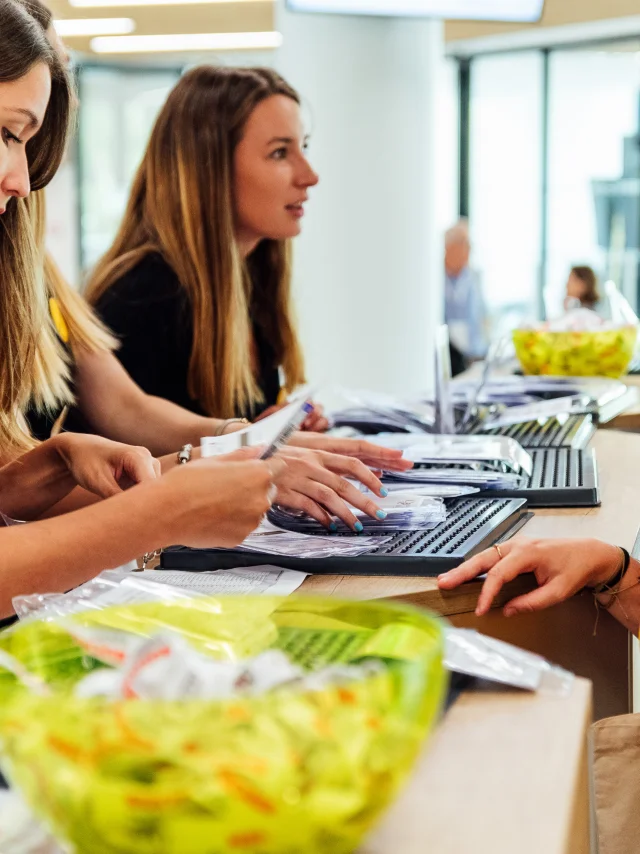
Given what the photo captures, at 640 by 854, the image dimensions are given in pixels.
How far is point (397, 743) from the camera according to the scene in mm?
569

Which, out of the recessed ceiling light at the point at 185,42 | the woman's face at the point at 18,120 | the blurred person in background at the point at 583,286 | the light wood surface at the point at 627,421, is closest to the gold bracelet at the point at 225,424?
the woman's face at the point at 18,120

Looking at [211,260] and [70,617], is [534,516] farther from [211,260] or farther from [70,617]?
[211,260]

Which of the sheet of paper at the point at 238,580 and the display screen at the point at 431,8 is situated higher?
the display screen at the point at 431,8

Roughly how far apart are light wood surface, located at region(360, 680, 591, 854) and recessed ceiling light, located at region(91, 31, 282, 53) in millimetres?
7922

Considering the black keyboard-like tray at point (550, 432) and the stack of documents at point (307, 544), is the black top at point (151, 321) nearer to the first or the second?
the black keyboard-like tray at point (550, 432)

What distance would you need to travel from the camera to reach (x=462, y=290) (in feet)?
25.1

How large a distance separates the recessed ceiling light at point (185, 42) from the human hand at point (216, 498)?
7.69 metres

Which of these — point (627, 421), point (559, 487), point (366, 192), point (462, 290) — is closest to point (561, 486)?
point (559, 487)

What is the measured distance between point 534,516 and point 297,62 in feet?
8.79

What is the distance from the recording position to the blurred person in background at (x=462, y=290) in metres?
7.51

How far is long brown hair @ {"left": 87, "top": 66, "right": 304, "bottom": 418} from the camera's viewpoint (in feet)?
7.63

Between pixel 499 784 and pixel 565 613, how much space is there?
0.55 meters

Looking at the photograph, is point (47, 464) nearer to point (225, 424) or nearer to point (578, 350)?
point (225, 424)

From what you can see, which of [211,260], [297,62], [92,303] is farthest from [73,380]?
[297,62]
